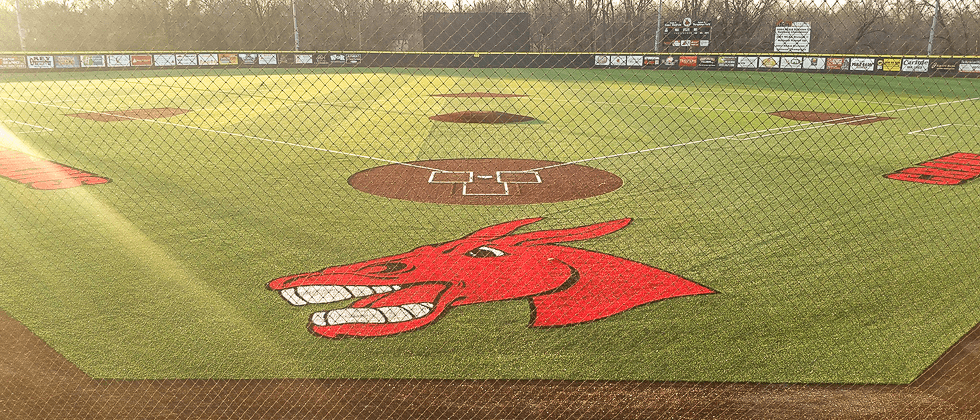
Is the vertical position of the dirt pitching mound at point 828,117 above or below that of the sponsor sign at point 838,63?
below

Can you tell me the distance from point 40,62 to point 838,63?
35.5 m

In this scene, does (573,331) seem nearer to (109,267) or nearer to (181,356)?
(181,356)

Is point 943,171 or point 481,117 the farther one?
point 481,117

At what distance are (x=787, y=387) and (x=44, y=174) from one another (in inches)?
461

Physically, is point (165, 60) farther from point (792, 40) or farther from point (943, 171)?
point (943, 171)

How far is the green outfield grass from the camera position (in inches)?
208

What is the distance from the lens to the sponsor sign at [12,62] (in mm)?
31312

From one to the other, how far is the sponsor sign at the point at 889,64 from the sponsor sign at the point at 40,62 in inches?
1432

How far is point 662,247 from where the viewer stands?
7812 millimetres

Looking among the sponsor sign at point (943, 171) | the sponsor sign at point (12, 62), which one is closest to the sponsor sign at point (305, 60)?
the sponsor sign at point (12, 62)

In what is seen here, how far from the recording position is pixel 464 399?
472cm

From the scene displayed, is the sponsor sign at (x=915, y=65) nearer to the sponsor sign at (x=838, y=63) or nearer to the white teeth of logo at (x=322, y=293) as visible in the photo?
the sponsor sign at (x=838, y=63)

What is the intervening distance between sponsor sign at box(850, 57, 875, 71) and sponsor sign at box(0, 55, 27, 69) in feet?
119

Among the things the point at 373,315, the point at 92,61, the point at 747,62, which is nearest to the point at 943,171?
the point at 373,315
